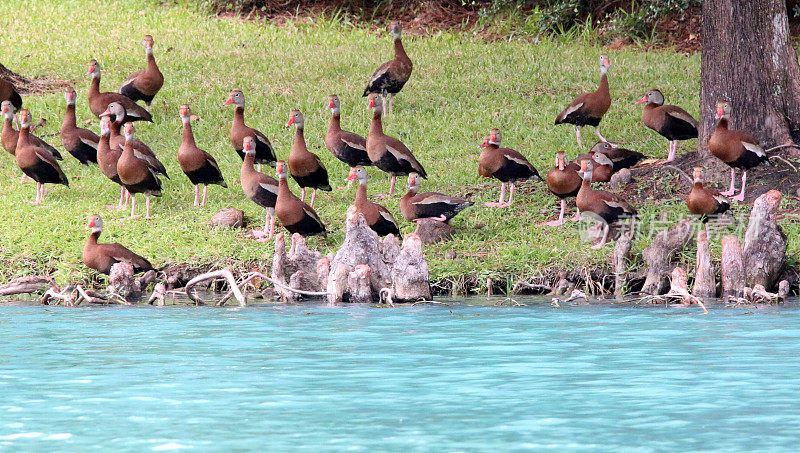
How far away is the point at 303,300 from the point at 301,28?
15.3 m

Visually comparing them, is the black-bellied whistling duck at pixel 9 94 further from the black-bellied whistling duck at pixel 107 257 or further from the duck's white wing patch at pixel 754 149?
the duck's white wing patch at pixel 754 149

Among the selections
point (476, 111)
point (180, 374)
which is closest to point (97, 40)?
point (476, 111)

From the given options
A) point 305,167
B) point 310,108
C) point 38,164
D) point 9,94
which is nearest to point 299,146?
point 305,167

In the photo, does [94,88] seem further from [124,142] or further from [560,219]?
[560,219]

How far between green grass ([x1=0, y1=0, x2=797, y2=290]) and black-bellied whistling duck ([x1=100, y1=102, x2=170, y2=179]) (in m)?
0.55

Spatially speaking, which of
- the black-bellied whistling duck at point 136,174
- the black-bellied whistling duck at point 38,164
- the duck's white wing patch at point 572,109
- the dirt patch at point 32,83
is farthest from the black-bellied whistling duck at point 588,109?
the dirt patch at point 32,83

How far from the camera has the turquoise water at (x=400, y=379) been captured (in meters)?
6.39

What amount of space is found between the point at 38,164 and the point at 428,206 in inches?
199

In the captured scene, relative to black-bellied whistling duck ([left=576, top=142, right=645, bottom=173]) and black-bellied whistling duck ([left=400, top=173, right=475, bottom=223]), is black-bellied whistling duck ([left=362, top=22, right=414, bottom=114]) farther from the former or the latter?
black-bellied whistling duck ([left=400, top=173, right=475, bottom=223])

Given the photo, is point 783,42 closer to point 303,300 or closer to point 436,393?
point 303,300

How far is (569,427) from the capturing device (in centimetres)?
653

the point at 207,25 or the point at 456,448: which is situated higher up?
the point at 207,25

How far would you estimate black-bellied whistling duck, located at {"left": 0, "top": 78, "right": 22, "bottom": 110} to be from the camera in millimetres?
17312

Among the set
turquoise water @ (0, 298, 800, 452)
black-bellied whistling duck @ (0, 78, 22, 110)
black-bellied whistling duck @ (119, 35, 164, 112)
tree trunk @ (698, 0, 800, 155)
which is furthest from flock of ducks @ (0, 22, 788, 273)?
turquoise water @ (0, 298, 800, 452)
